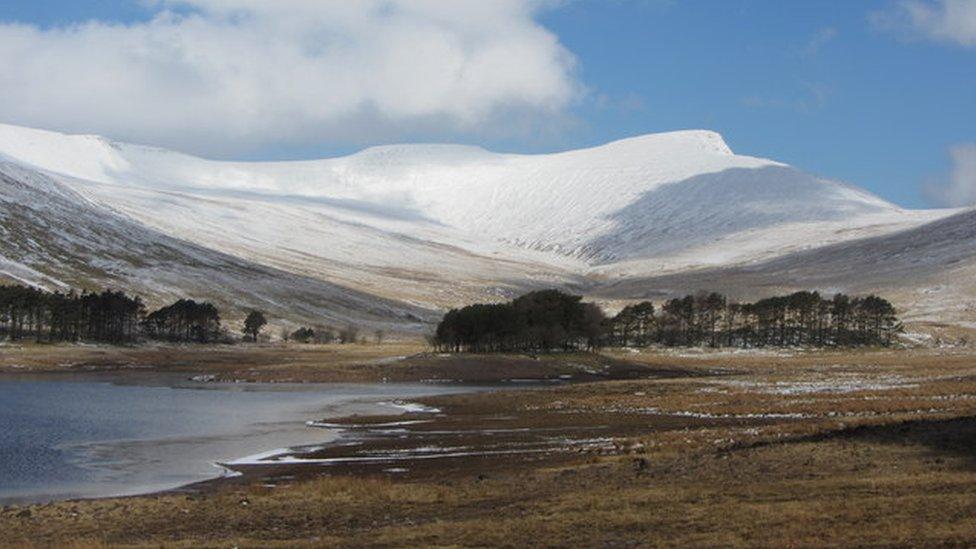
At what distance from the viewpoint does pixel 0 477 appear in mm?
45906

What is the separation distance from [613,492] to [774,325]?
16592 cm

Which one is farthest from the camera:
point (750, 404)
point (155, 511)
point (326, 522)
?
point (750, 404)

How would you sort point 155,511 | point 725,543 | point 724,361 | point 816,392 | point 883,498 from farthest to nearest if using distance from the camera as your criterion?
point 724,361 → point 816,392 → point 155,511 → point 883,498 → point 725,543

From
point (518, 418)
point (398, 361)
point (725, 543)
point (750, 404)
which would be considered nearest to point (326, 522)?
point (725, 543)

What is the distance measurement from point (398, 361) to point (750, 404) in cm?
7260

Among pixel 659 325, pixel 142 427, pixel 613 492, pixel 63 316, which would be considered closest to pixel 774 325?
pixel 659 325

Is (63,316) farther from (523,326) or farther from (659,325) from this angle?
(659,325)

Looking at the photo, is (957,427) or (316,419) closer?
(957,427)

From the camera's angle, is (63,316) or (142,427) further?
(63,316)

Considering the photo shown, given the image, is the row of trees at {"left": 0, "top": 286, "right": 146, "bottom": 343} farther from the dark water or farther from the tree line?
the tree line

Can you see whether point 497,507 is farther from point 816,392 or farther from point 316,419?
point 816,392

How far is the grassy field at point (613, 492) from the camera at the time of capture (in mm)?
27281

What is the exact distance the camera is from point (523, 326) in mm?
→ 152750

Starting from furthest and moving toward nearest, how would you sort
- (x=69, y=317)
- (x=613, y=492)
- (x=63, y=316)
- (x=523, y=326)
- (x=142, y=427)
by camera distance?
(x=69, y=317) < (x=63, y=316) < (x=523, y=326) < (x=142, y=427) < (x=613, y=492)
